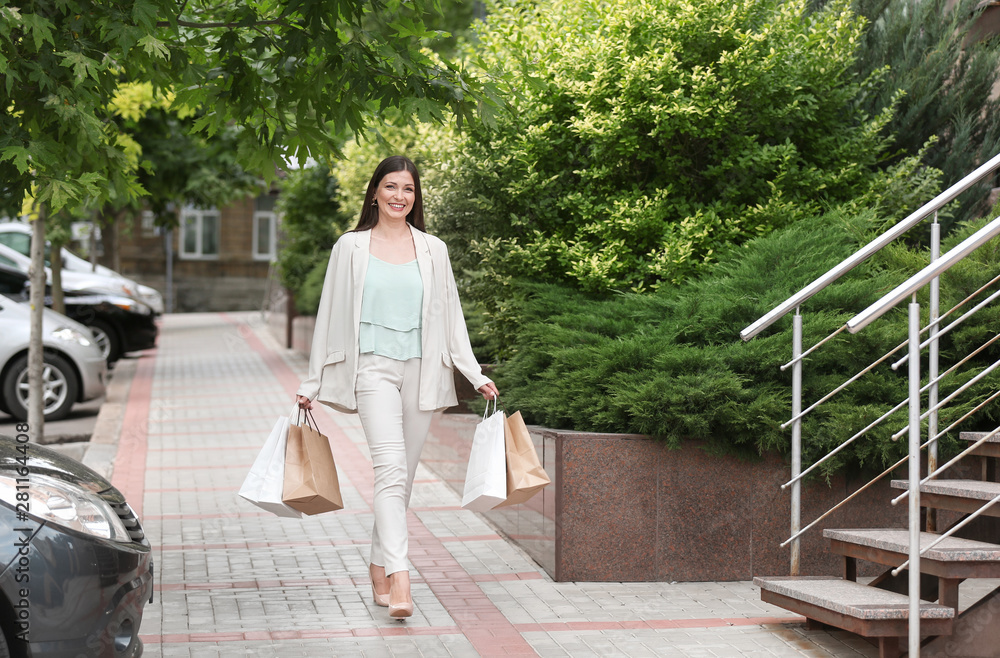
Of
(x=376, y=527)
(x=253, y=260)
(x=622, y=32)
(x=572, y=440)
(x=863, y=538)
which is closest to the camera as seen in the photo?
(x=863, y=538)

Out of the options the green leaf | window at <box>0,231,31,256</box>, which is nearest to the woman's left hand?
the green leaf

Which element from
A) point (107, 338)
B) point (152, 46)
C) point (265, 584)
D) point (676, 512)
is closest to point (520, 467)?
point (676, 512)

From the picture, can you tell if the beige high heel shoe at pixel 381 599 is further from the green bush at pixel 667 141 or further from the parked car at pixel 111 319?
the parked car at pixel 111 319

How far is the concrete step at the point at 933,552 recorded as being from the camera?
14.2 feet

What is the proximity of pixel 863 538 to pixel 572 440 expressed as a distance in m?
1.55

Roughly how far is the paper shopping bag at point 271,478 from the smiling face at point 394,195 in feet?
3.50

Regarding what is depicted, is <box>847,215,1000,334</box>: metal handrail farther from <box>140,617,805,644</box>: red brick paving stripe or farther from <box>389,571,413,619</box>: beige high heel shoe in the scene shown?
<box>389,571,413,619</box>: beige high heel shoe

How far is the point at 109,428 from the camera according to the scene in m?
11.7

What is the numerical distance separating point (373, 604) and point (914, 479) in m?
2.58

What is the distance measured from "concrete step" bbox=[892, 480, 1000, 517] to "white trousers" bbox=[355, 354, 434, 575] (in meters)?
2.18

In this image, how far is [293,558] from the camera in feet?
20.9

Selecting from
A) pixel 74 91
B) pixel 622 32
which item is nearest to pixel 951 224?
pixel 622 32

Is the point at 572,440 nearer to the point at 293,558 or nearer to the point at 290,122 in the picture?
the point at 293,558

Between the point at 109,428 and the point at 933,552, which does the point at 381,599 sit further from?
the point at 109,428
